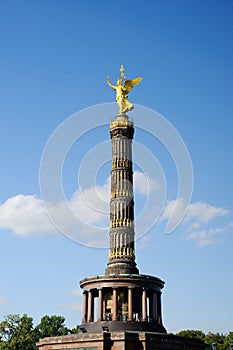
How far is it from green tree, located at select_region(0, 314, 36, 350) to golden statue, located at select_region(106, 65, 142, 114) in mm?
37021

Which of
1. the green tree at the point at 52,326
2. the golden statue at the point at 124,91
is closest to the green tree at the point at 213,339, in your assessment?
the green tree at the point at 52,326

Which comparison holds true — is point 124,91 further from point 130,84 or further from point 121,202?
point 121,202

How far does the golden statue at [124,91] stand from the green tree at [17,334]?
1458 inches

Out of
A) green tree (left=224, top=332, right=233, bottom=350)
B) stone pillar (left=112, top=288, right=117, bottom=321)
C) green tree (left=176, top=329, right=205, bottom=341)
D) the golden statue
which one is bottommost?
stone pillar (left=112, top=288, right=117, bottom=321)

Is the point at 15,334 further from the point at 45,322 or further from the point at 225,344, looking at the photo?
the point at 225,344

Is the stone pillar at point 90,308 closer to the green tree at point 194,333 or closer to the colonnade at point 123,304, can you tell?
the colonnade at point 123,304

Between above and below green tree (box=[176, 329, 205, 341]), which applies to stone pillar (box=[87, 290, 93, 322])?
below

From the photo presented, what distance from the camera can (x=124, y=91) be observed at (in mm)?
60969

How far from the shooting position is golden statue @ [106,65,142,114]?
60156mm

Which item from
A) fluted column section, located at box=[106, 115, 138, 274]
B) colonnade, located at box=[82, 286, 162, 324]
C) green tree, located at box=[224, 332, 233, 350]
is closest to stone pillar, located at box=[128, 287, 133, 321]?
colonnade, located at box=[82, 286, 162, 324]

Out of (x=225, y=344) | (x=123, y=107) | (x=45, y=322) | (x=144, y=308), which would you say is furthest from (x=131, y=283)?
(x=45, y=322)

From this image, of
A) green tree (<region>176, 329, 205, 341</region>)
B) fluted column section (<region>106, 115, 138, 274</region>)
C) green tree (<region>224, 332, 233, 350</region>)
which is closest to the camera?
fluted column section (<region>106, 115, 138, 274</region>)

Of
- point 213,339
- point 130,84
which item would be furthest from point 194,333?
point 130,84

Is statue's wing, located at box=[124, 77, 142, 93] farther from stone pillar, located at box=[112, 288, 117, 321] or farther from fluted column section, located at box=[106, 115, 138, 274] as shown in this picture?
stone pillar, located at box=[112, 288, 117, 321]
